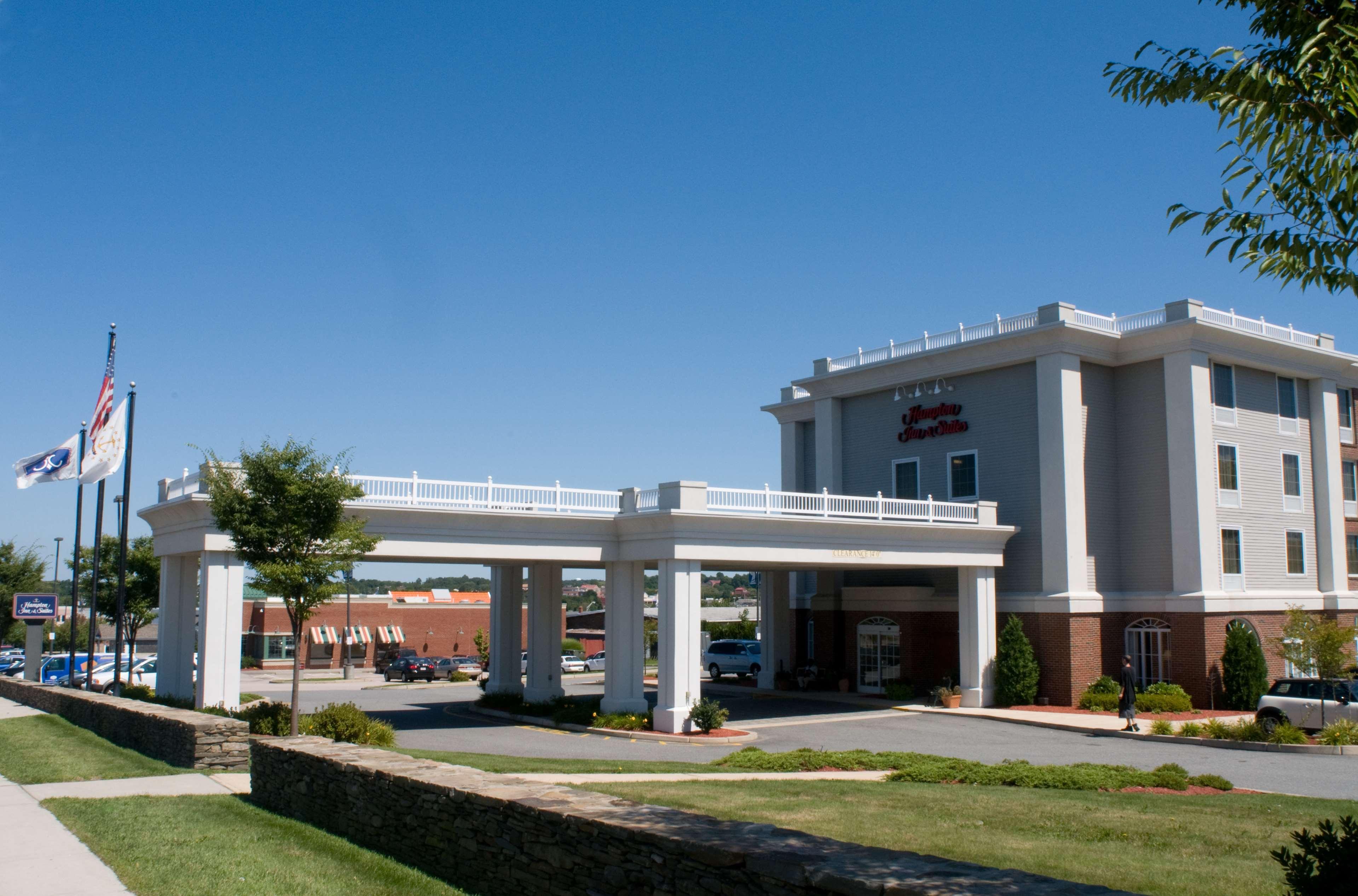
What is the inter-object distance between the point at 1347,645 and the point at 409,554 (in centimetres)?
2735

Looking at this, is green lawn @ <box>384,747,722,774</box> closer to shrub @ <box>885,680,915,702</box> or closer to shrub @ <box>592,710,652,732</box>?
shrub @ <box>592,710,652,732</box>

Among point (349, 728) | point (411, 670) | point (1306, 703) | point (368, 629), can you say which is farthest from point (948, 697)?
point (368, 629)

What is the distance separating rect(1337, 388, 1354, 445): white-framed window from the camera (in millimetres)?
42406

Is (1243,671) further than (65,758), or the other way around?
(1243,671)

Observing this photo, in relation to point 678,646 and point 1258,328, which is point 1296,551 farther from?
point 678,646

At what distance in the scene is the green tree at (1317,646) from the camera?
30344mm

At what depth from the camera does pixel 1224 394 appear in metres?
37.0

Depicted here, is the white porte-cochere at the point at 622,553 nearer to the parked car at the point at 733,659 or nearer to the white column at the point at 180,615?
the white column at the point at 180,615

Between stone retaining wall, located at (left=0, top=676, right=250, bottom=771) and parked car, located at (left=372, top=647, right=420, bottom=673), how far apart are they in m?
38.5

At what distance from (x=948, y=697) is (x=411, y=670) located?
107 ft

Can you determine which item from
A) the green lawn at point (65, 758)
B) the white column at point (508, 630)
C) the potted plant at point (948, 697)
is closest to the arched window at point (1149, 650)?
the potted plant at point (948, 697)

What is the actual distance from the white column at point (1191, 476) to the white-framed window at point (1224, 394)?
3.46 ft

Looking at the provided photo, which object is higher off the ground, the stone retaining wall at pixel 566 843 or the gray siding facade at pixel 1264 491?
the gray siding facade at pixel 1264 491

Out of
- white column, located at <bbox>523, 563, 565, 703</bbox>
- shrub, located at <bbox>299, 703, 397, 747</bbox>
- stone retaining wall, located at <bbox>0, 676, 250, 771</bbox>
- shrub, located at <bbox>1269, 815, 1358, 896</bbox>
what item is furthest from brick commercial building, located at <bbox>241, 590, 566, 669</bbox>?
shrub, located at <bbox>1269, 815, 1358, 896</bbox>
